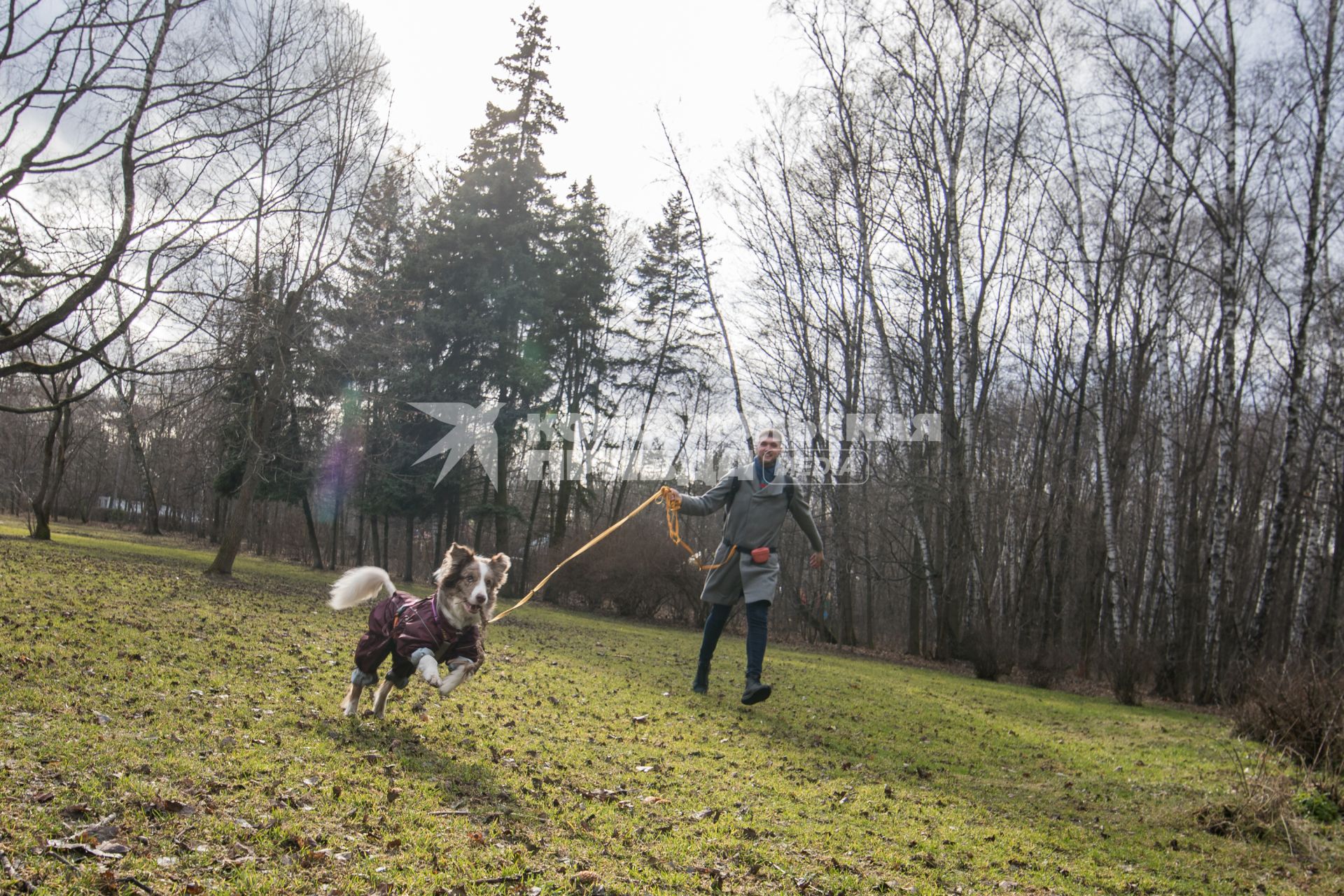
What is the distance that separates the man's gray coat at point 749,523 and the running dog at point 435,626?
2.65 m

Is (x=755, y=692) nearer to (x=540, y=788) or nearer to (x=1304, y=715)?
(x=540, y=788)

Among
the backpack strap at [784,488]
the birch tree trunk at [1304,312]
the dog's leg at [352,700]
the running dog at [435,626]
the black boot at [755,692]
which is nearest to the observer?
the running dog at [435,626]

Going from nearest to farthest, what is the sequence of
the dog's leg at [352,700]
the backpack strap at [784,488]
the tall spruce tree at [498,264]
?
the dog's leg at [352,700], the backpack strap at [784,488], the tall spruce tree at [498,264]

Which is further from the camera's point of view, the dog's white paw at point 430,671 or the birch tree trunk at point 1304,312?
the birch tree trunk at point 1304,312

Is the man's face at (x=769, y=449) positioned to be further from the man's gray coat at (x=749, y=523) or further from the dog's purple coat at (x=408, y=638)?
the dog's purple coat at (x=408, y=638)

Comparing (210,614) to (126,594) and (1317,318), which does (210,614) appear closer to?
(126,594)

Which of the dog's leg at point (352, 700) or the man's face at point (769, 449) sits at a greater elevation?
the man's face at point (769, 449)

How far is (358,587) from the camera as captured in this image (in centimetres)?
640

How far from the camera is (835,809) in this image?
538 cm

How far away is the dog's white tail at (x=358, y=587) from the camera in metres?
6.35

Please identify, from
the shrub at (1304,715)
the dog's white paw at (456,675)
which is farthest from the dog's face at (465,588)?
the shrub at (1304,715)

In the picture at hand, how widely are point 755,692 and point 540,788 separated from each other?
10.7 feet

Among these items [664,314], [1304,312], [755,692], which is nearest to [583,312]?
[664,314]

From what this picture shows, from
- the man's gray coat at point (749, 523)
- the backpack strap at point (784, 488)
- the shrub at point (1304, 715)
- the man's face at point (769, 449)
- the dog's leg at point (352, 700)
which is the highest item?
the man's face at point (769, 449)
